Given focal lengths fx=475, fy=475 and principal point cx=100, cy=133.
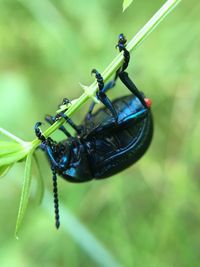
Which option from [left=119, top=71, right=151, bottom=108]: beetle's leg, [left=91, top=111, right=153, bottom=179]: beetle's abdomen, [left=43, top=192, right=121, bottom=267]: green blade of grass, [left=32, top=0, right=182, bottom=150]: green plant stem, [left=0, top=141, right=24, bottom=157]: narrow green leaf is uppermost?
[left=0, top=141, right=24, bottom=157]: narrow green leaf

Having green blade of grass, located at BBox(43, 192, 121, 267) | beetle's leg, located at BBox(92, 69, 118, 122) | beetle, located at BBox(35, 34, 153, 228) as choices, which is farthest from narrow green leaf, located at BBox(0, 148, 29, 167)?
green blade of grass, located at BBox(43, 192, 121, 267)

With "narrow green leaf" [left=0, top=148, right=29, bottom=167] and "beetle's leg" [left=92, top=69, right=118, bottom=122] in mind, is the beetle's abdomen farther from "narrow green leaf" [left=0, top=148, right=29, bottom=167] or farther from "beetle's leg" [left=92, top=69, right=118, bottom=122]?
"narrow green leaf" [left=0, top=148, right=29, bottom=167]

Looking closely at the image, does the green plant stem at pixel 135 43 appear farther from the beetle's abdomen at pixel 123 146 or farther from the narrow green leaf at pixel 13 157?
the beetle's abdomen at pixel 123 146

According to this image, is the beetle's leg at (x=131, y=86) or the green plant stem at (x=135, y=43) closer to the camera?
the green plant stem at (x=135, y=43)

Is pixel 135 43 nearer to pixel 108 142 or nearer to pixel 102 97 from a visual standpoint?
pixel 102 97

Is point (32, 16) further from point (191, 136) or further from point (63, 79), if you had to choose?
point (191, 136)

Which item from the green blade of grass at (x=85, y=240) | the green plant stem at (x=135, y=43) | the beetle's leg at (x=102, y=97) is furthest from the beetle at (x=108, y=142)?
the green plant stem at (x=135, y=43)
